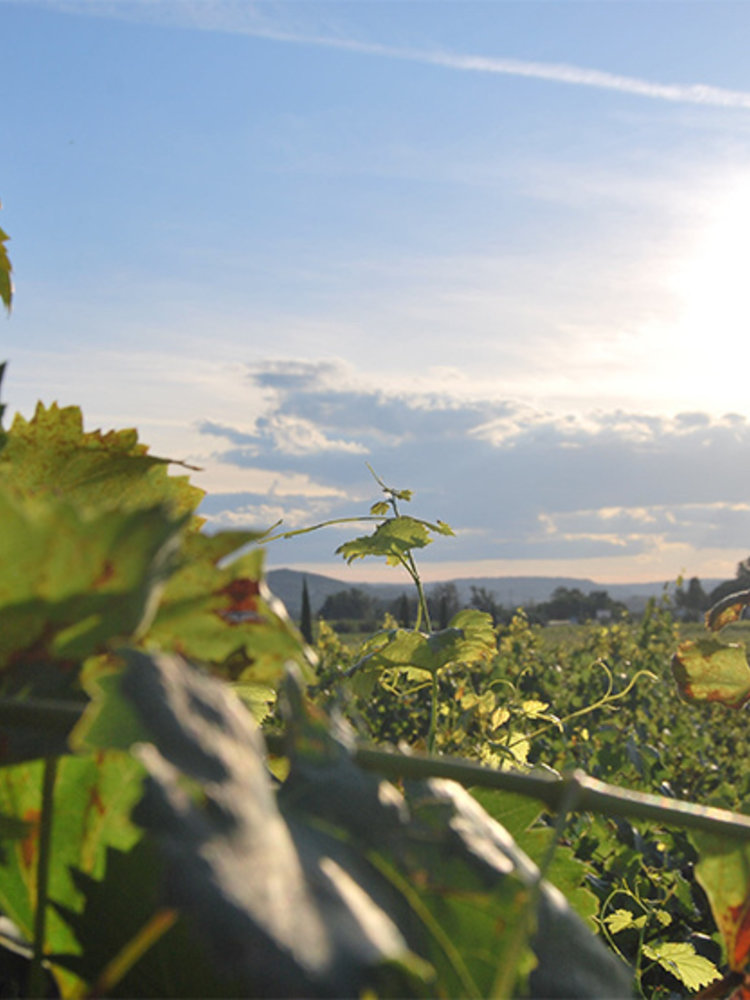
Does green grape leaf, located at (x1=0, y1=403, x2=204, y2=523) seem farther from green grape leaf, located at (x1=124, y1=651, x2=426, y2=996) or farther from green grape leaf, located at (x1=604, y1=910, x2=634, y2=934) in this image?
green grape leaf, located at (x1=604, y1=910, x2=634, y2=934)

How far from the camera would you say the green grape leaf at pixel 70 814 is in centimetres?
52

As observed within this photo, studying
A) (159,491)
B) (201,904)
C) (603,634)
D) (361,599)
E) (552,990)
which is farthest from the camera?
(361,599)

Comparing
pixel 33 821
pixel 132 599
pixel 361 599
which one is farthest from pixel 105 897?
pixel 361 599

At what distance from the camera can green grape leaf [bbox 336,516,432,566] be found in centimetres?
149

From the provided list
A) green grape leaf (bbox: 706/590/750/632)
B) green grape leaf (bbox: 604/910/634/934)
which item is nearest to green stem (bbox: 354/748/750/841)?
green grape leaf (bbox: 706/590/750/632)

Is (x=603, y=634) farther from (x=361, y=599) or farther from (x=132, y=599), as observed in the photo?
(x=361, y=599)

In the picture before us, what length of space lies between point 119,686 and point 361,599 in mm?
46505

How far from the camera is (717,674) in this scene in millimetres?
1031

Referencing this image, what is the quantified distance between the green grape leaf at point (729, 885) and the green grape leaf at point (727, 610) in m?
0.45

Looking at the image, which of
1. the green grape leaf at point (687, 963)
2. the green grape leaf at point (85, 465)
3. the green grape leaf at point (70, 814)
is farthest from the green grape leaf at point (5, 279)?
the green grape leaf at point (687, 963)

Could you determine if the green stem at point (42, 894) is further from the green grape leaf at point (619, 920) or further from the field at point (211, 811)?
the green grape leaf at point (619, 920)

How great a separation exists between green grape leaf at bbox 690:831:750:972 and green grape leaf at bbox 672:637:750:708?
0.45m

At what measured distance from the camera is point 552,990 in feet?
1.40

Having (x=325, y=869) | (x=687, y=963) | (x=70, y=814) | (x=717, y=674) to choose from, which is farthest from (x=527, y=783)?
(x=687, y=963)
